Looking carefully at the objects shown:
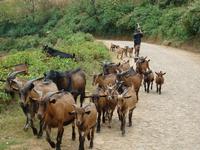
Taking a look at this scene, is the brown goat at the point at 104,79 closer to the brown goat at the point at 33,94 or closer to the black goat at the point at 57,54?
the brown goat at the point at 33,94

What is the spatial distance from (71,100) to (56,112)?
707 millimetres

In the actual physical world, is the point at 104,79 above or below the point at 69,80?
below

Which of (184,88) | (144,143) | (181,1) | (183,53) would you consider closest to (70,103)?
(144,143)

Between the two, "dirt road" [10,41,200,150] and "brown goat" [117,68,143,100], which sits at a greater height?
"brown goat" [117,68,143,100]

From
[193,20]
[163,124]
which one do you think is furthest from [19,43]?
[163,124]

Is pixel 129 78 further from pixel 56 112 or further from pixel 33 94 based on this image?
pixel 56 112

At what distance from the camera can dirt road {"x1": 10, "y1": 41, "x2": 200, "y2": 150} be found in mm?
11680

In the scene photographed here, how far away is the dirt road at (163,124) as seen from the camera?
1168 centimetres

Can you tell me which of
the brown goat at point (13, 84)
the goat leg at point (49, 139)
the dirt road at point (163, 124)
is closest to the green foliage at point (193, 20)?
the dirt road at point (163, 124)

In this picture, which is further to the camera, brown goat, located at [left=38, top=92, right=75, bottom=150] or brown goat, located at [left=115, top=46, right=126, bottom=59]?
brown goat, located at [left=115, top=46, right=126, bottom=59]

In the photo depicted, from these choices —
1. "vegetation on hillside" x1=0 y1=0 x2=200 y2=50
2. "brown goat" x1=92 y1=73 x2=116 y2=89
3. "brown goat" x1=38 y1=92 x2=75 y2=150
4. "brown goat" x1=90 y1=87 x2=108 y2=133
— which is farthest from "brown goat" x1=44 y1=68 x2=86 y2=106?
"vegetation on hillside" x1=0 y1=0 x2=200 y2=50

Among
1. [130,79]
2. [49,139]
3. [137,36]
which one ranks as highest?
[137,36]

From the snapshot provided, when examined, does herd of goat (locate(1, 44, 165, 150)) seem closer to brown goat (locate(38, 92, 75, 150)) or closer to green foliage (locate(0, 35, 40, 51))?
brown goat (locate(38, 92, 75, 150))

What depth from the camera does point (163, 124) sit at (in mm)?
13727
